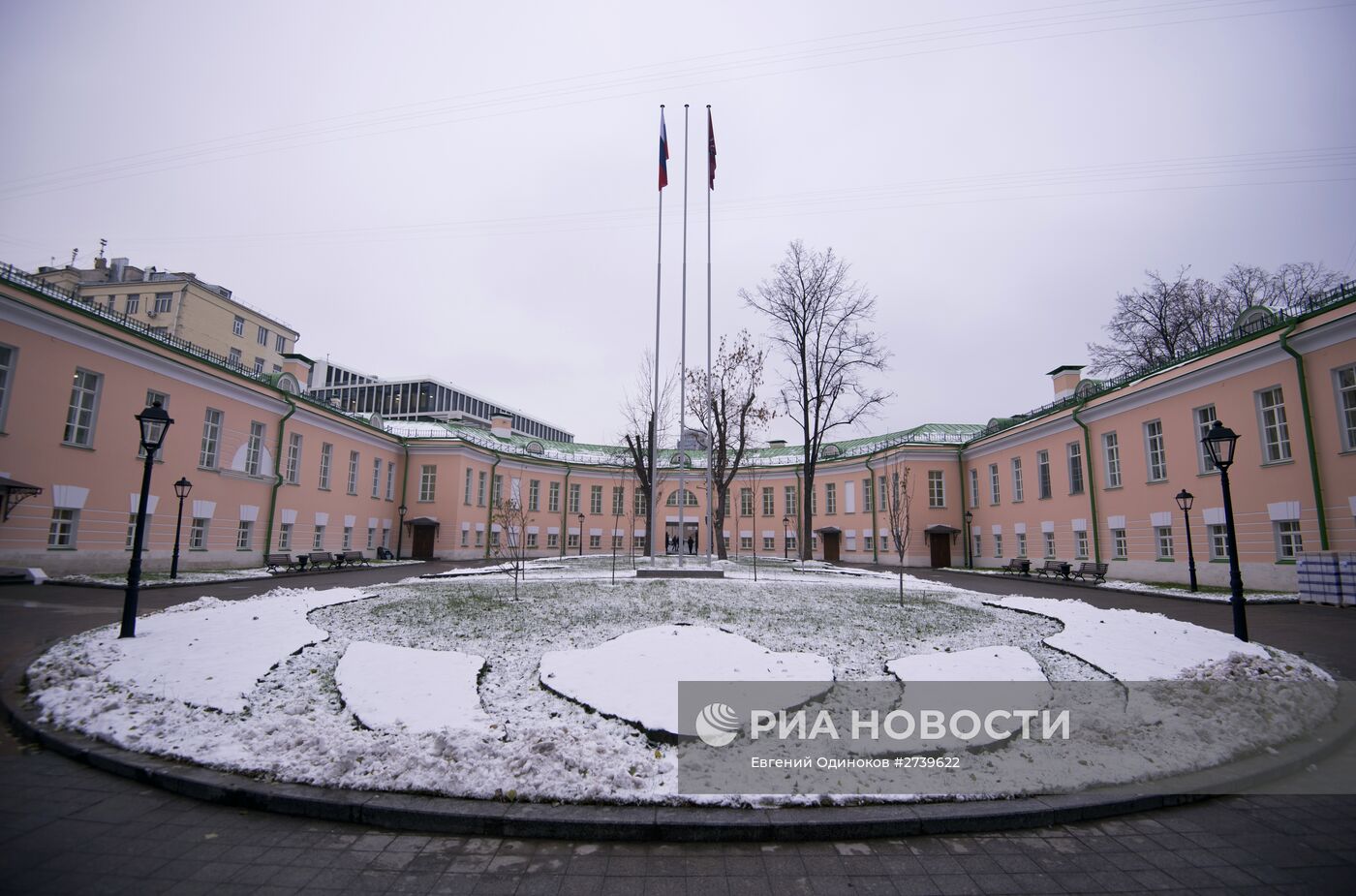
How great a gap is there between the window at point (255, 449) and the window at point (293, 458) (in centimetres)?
171

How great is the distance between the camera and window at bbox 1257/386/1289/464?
1728cm

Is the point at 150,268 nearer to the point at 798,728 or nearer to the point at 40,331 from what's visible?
the point at 40,331

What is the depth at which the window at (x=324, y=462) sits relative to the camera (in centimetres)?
2953

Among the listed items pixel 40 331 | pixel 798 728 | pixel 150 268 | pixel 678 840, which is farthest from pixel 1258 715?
pixel 150 268

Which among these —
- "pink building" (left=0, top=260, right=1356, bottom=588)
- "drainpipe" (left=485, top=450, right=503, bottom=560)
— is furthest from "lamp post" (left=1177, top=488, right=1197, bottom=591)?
"drainpipe" (left=485, top=450, right=503, bottom=560)

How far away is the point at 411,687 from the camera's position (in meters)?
5.77

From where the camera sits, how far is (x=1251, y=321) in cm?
2000

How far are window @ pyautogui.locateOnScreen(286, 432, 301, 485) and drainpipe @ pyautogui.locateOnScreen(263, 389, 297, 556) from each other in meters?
0.86

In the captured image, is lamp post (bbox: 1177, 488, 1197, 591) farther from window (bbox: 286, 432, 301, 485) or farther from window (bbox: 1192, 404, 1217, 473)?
window (bbox: 286, 432, 301, 485)

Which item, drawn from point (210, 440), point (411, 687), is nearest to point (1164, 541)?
point (411, 687)

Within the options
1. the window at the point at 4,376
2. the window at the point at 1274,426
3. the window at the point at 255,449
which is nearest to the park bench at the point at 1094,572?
the window at the point at 1274,426

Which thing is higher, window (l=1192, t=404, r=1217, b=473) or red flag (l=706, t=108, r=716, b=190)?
red flag (l=706, t=108, r=716, b=190)

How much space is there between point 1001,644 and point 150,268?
6339 cm

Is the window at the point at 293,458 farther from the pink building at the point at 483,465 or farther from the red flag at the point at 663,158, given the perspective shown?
the red flag at the point at 663,158
